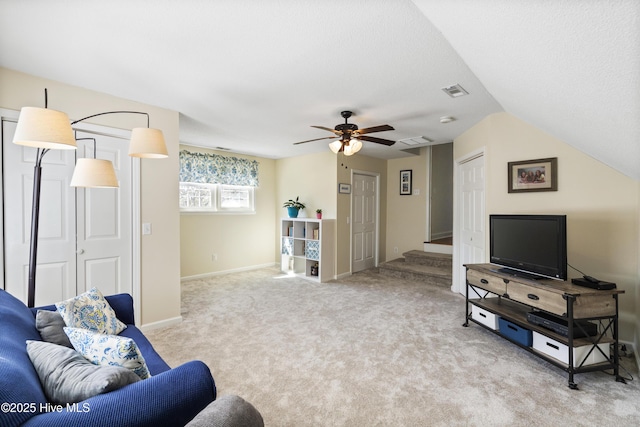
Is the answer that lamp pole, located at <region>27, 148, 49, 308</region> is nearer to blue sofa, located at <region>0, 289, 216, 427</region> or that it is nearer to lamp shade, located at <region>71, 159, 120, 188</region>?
lamp shade, located at <region>71, 159, 120, 188</region>

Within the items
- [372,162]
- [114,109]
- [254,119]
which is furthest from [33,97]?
[372,162]

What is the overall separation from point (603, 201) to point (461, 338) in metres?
1.85

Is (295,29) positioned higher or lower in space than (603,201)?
higher

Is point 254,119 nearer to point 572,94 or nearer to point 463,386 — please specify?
point 572,94

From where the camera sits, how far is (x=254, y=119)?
3.63 metres

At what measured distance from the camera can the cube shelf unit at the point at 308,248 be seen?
207 inches

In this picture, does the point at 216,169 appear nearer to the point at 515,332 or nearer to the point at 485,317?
the point at 485,317

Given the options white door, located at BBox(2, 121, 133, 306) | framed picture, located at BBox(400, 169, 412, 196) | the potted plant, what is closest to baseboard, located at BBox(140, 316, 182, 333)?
white door, located at BBox(2, 121, 133, 306)

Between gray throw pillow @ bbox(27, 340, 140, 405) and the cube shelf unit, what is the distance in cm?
418

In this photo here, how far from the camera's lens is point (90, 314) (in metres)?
1.82

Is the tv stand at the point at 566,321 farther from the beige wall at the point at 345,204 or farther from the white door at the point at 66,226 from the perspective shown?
the white door at the point at 66,226

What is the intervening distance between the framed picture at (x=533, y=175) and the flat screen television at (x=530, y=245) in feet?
1.59

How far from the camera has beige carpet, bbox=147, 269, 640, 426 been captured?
6.05 feet

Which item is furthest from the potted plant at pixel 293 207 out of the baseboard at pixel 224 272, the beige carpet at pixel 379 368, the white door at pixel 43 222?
the white door at pixel 43 222
